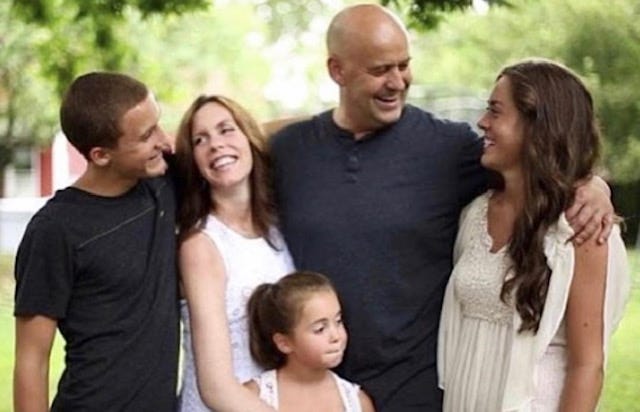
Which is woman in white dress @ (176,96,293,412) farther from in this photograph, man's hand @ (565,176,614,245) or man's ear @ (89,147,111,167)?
man's hand @ (565,176,614,245)

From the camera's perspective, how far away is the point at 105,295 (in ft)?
9.37

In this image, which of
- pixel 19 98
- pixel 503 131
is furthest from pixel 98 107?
pixel 19 98

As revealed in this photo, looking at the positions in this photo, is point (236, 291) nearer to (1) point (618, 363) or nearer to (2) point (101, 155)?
(2) point (101, 155)

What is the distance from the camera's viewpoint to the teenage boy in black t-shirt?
282 cm

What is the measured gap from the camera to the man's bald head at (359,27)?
10.5 feet

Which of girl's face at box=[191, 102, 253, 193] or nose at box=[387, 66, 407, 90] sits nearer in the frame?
girl's face at box=[191, 102, 253, 193]

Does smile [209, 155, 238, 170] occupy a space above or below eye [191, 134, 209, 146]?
below

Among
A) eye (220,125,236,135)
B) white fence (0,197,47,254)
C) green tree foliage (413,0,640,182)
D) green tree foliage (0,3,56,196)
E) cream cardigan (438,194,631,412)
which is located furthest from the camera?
white fence (0,197,47,254)

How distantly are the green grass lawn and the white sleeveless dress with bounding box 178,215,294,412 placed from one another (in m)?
4.28

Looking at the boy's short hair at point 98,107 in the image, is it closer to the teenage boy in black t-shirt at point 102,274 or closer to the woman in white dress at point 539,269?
the teenage boy in black t-shirt at point 102,274

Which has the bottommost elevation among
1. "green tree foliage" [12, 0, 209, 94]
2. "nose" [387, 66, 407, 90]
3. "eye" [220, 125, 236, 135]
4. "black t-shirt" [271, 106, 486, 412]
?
"black t-shirt" [271, 106, 486, 412]

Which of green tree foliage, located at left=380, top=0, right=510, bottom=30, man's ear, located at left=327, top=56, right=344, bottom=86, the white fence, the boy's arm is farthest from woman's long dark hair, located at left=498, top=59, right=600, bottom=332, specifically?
the white fence

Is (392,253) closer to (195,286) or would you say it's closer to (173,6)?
(195,286)

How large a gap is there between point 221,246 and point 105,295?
307 millimetres
